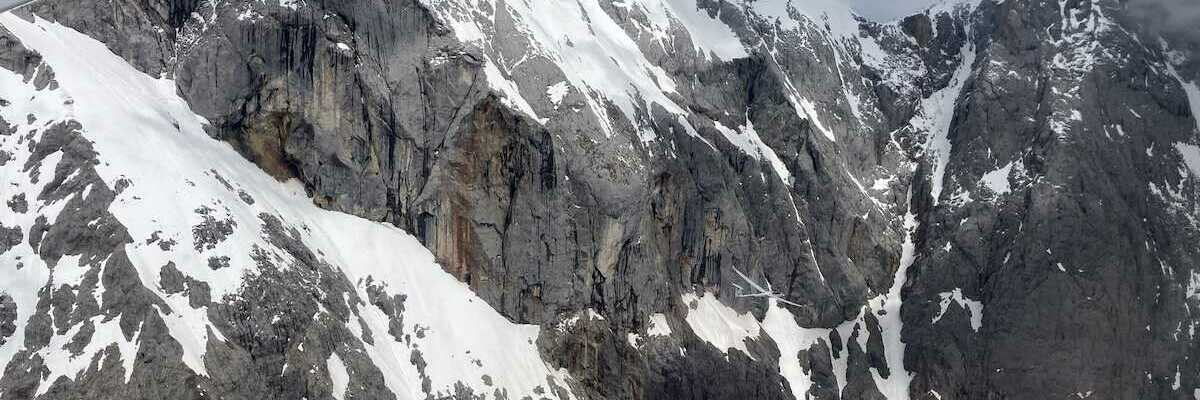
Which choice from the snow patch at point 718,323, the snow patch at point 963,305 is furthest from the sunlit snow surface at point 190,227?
the snow patch at point 963,305

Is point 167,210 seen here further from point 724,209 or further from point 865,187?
point 865,187

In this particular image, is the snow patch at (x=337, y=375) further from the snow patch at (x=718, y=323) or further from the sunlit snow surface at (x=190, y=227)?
the snow patch at (x=718, y=323)

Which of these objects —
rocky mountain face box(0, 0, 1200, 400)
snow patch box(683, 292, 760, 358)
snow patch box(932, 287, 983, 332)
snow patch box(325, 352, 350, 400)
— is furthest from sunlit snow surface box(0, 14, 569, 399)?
snow patch box(932, 287, 983, 332)

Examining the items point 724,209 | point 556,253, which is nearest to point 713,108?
point 724,209

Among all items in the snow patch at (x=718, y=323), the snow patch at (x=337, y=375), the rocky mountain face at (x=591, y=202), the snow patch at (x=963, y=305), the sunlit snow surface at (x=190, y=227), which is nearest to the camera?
the sunlit snow surface at (x=190, y=227)

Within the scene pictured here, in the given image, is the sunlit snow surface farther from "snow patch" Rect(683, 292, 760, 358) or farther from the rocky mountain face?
"snow patch" Rect(683, 292, 760, 358)

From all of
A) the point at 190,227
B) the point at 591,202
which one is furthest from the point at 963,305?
the point at 190,227
